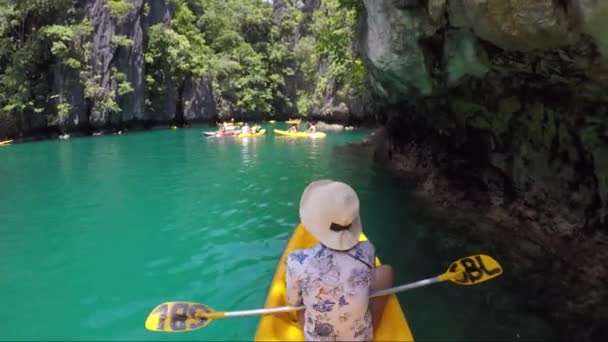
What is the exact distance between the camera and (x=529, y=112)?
232 inches

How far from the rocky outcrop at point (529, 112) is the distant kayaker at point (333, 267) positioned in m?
2.22

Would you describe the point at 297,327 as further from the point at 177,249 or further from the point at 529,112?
the point at 529,112

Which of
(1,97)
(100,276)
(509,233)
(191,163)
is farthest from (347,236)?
(1,97)

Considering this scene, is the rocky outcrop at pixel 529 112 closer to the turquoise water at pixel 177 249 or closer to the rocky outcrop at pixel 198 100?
the turquoise water at pixel 177 249

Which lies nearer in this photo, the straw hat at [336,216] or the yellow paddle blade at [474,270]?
the straw hat at [336,216]

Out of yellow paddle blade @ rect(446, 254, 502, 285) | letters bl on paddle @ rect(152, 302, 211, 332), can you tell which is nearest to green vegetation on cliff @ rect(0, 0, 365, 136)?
yellow paddle blade @ rect(446, 254, 502, 285)

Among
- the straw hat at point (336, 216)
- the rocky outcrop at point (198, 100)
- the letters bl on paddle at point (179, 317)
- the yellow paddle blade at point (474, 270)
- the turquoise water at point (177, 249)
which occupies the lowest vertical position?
the turquoise water at point (177, 249)

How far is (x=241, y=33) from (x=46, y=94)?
1727 centimetres

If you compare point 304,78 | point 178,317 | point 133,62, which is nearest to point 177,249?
point 178,317

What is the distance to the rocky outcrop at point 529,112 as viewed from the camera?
12.4 feet

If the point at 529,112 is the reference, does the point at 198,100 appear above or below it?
above

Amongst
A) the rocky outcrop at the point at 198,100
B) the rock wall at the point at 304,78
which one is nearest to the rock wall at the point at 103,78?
the rocky outcrop at the point at 198,100

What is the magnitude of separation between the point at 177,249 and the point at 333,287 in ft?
13.4

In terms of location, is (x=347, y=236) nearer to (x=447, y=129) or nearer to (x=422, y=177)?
(x=447, y=129)
